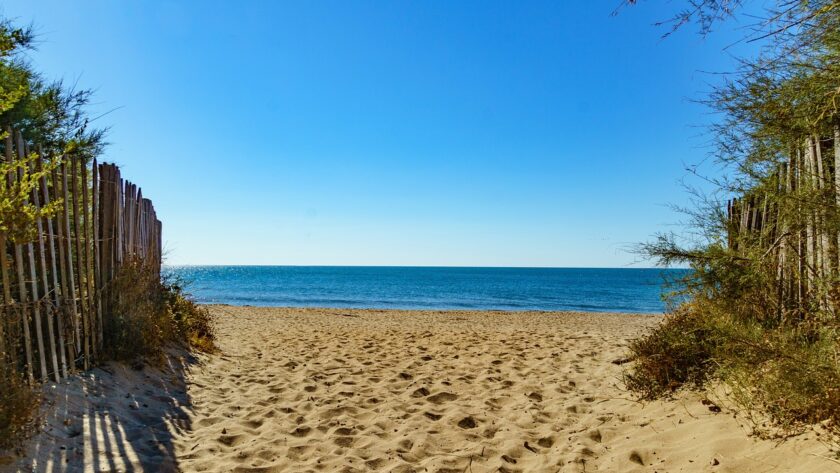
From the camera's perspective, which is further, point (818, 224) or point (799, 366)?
point (818, 224)

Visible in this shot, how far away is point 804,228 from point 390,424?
382cm

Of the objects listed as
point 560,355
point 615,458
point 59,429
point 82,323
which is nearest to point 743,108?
point 615,458

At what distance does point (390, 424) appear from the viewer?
4.27 m

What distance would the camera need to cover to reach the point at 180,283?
28.8 feet

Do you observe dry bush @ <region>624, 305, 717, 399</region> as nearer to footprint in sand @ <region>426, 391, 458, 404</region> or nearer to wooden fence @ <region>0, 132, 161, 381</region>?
footprint in sand @ <region>426, 391, 458, 404</region>

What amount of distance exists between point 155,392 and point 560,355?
5.53 m

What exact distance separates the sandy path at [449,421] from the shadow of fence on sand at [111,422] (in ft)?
0.55

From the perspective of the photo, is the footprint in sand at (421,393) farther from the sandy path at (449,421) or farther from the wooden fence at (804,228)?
the wooden fence at (804,228)

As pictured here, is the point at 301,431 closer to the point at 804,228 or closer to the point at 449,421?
the point at 449,421

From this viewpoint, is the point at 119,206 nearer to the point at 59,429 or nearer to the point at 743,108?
the point at 59,429

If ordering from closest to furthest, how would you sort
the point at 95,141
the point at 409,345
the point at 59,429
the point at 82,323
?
the point at 59,429 → the point at 82,323 → the point at 95,141 → the point at 409,345

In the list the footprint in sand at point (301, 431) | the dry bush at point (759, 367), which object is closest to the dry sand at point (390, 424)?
the footprint in sand at point (301, 431)

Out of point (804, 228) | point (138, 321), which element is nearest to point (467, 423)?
point (804, 228)

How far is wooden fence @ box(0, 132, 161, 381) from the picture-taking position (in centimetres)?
367
